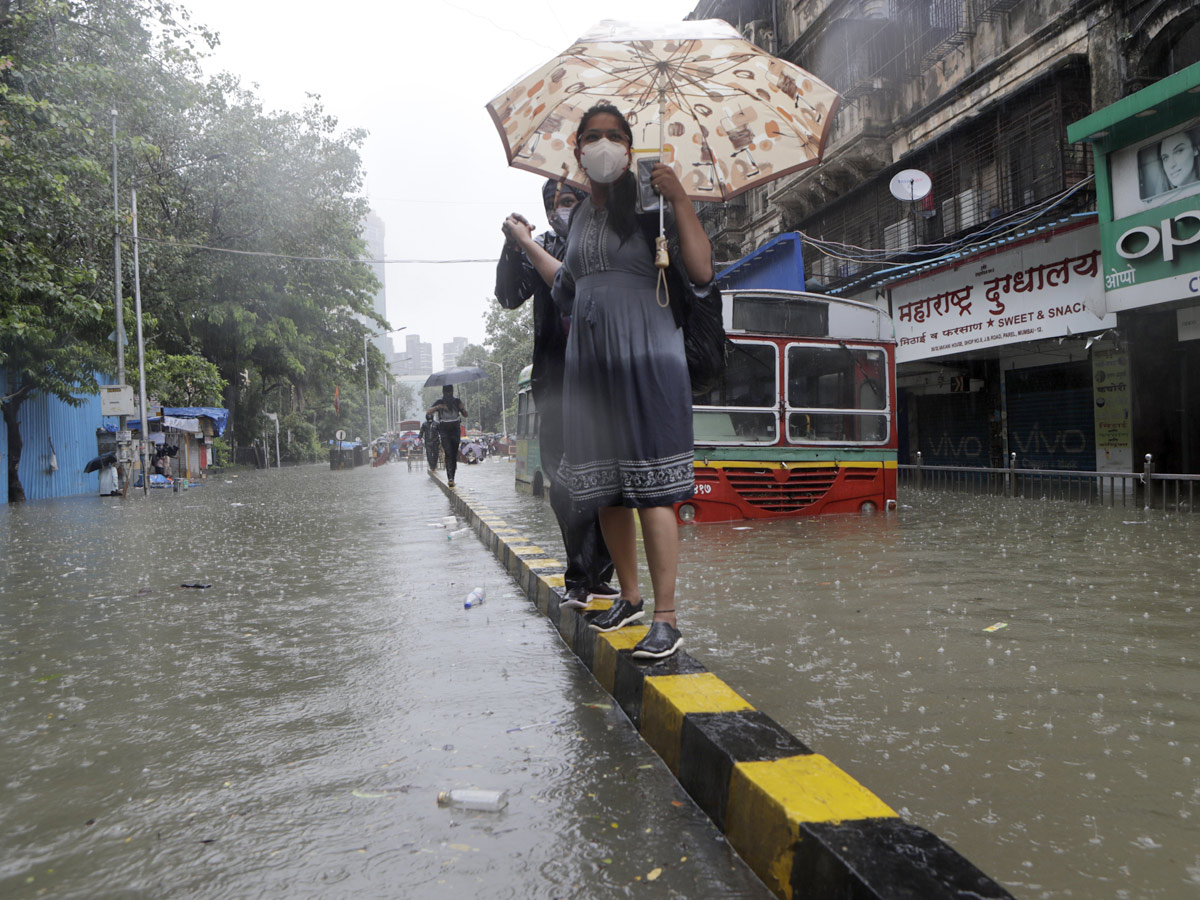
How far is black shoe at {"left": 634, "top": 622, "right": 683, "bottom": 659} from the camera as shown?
3232 millimetres

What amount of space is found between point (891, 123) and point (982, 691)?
18314 millimetres

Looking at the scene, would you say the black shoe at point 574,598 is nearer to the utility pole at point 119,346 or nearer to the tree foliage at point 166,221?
the tree foliage at point 166,221

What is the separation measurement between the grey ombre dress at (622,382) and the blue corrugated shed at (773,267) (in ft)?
47.0

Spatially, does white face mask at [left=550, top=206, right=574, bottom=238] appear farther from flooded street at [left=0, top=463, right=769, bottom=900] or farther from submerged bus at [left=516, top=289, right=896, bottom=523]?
submerged bus at [left=516, top=289, right=896, bottom=523]

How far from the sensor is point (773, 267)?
21.0 meters

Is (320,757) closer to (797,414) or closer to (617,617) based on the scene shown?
(617,617)

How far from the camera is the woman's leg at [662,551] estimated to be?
338 cm

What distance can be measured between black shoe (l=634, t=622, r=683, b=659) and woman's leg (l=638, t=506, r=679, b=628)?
5 cm


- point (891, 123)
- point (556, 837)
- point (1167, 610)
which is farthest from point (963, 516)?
point (891, 123)

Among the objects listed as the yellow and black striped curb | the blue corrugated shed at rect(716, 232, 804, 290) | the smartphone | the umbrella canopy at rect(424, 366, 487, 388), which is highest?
the blue corrugated shed at rect(716, 232, 804, 290)

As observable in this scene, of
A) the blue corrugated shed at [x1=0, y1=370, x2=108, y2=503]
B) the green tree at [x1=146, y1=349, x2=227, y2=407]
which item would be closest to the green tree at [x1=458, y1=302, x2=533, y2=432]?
the green tree at [x1=146, y1=349, x2=227, y2=407]

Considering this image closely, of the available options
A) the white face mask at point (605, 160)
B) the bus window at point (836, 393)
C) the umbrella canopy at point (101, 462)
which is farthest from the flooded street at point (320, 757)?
the umbrella canopy at point (101, 462)

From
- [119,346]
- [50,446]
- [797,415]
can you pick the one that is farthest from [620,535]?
[50,446]

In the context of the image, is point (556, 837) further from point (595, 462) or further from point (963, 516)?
point (963, 516)
